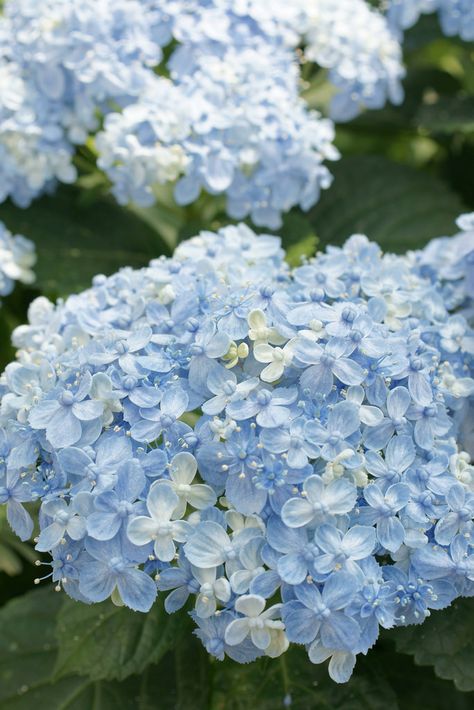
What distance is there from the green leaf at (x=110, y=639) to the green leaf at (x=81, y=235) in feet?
1.84

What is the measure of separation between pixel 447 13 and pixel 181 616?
1071 mm

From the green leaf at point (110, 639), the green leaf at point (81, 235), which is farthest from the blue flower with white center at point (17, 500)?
the green leaf at point (81, 235)

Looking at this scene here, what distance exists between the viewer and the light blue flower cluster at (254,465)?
894 millimetres

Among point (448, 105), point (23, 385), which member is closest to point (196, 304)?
point (23, 385)

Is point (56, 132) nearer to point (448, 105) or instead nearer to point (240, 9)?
point (240, 9)

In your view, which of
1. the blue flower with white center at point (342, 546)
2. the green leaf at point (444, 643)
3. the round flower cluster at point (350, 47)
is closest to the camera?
the blue flower with white center at point (342, 546)

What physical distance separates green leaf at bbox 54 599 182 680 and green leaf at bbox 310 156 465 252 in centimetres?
74

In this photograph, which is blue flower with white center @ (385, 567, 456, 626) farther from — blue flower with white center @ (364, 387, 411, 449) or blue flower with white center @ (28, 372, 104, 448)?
blue flower with white center @ (28, 372, 104, 448)

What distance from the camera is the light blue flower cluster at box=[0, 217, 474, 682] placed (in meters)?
0.89

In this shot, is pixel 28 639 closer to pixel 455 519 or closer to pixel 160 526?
pixel 160 526

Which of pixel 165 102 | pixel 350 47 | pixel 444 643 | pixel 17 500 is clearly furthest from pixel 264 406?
pixel 350 47

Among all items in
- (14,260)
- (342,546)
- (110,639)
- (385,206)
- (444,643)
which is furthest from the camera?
(385,206)

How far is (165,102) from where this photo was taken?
1366 mm

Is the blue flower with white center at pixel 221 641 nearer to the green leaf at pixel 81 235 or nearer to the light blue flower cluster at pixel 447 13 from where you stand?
the green leaf at pixel 81 235
